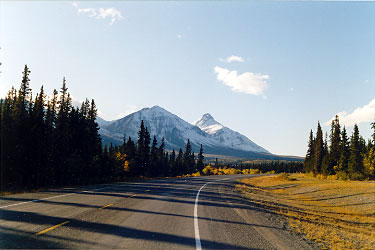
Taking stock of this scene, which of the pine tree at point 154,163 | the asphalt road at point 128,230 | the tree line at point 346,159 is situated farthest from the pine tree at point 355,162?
the asphalt road at point 128,230

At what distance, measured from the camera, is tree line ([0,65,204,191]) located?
3200cm

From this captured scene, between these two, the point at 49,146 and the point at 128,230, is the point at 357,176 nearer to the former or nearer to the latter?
the point at 49,146

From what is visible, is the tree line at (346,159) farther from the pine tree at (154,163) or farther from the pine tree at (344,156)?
the pine tree at (154,163)

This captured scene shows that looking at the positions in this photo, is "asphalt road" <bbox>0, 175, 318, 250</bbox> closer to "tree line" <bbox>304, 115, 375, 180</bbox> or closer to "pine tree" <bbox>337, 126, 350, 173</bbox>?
"tree line" <bbox>304, 115, 375, 180</bbox>

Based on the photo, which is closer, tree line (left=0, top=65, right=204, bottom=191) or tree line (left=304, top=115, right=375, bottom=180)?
tree line (left=0, top=65, right=204, bottom=191)

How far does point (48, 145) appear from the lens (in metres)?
37.2

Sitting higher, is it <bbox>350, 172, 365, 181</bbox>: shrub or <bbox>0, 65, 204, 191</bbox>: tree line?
<bbox>0, 65, 204, 191</bbox>: tree line

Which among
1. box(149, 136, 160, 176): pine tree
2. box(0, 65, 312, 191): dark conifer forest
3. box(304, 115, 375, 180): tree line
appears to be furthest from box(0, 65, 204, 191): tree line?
box(304, 115, 375, 180): tree line

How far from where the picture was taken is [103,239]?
7805mm

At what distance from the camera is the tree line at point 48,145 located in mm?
32000

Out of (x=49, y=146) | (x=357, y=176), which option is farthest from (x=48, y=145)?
(x=357, y=176)

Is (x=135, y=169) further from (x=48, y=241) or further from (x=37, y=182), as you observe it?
(x=48, y=241)

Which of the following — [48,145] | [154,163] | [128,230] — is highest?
[48,145]

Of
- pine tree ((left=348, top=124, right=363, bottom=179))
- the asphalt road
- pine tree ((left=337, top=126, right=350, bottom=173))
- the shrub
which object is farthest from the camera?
pine tree ((left=337, top=126, right=350, bottom=173))
